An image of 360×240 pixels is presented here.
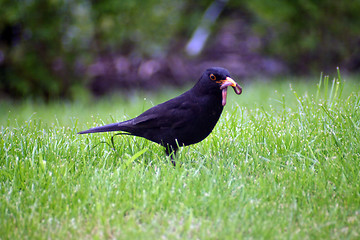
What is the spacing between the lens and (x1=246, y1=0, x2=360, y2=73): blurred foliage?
833cm

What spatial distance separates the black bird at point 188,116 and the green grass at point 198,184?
229 mm

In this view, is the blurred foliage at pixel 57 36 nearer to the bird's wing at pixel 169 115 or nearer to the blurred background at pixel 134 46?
the blurred background at pixel 134 46

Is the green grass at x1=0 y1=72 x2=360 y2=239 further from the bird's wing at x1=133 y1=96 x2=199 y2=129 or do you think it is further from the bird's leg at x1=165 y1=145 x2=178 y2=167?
the bird's wing at x1=133 y1=96 x2=199 y2=129

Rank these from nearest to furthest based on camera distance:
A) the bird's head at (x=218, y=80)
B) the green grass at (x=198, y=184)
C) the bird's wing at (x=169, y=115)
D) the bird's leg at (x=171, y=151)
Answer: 1. the green grass at (x=198, y=184)
2. the bird's head at (x=218, y=80)
3. the bird's wing at (x=169, y=115)
4. the bird's leg at (x=171, y=151)

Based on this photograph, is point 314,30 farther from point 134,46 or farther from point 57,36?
point 57,36

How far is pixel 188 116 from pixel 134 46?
6.57m

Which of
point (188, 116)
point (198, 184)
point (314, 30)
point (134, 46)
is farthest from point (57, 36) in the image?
point (198, 184)

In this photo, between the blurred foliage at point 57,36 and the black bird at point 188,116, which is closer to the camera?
the black bird at point 188,116

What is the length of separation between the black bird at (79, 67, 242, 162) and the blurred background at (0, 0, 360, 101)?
5.27 metres

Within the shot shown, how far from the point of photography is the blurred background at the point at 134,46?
8.40m

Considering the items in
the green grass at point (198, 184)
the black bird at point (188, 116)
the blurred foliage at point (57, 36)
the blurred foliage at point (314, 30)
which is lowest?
the green grass at point (198, 184)

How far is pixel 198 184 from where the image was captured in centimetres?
322

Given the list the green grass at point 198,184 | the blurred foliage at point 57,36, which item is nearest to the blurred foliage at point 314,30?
the blurred foliage at point 57,36

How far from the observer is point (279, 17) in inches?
341
